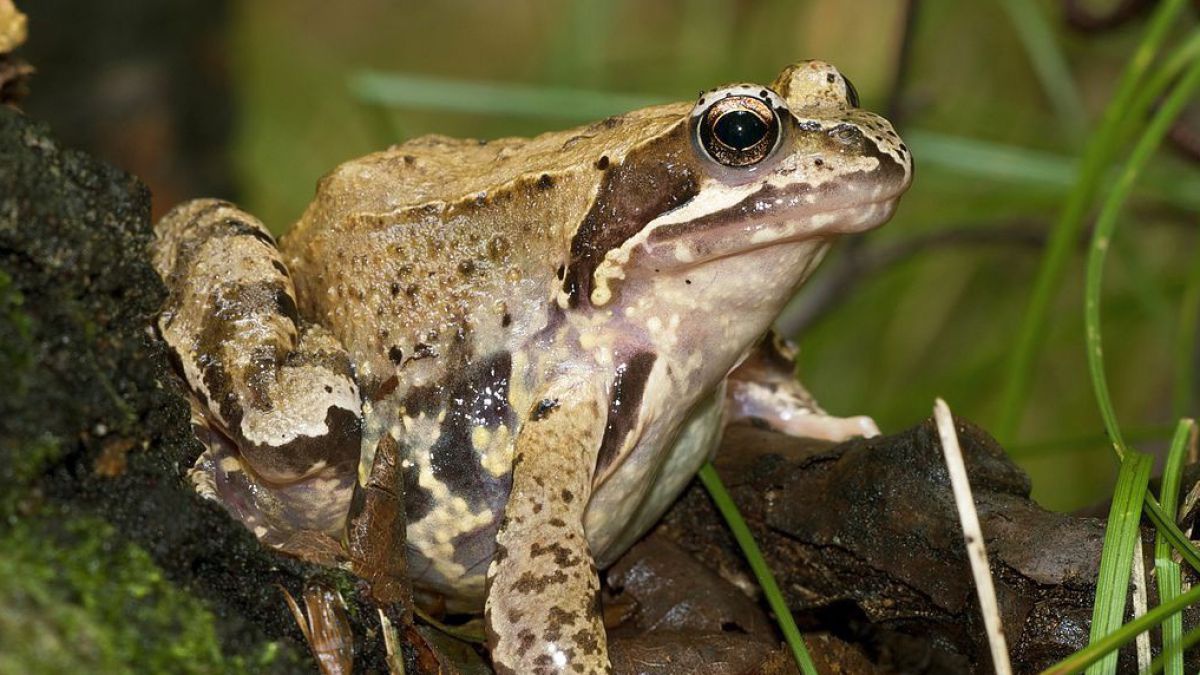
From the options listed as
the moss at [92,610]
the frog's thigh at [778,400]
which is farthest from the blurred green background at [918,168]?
the moss at [92,610]

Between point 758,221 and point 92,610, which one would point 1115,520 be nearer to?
point 758,221

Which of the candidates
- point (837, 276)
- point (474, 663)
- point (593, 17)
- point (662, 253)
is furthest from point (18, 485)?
point (593, 17)

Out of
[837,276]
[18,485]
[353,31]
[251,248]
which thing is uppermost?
[353,31]

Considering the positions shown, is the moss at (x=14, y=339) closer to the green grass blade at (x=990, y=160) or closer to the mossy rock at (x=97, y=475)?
the mossy rock at (x=97, y=475)

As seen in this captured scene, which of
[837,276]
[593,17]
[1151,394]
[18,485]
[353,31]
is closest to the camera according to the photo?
[18,485]

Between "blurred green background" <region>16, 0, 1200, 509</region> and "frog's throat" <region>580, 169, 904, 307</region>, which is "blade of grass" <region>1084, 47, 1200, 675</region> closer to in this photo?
"frog's throat" <region>580, 169, 904, 307</region>

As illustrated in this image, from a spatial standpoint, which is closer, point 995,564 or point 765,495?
point 995,564

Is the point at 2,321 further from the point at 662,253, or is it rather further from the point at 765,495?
the point at 765,495

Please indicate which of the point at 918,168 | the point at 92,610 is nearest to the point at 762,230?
the point at 92,610
